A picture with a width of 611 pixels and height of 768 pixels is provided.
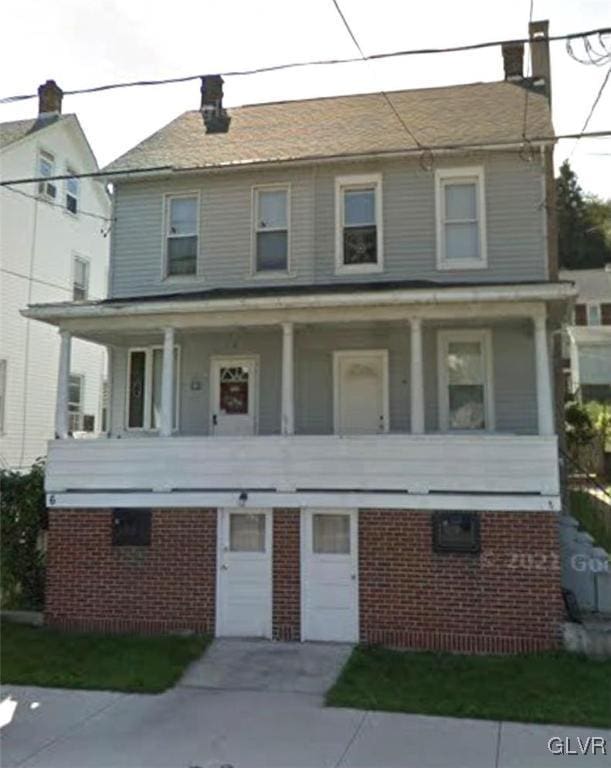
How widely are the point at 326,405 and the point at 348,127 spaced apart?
18.3 ft

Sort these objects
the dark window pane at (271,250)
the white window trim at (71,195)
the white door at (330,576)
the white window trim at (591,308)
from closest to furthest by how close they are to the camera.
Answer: the white door at (330,576) → the dark window pane at (271,250) → the white window trim at (71,195) → the white window trim at (591,308)

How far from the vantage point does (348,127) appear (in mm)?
13695

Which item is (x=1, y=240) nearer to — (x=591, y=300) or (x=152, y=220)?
(x=152, y=220)

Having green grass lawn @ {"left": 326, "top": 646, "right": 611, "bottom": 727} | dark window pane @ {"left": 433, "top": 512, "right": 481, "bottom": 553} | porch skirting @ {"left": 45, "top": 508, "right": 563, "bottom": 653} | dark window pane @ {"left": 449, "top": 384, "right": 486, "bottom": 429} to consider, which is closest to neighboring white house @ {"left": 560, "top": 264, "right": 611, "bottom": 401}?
dark window pane @ {"left": 449, "top": 384, "right": 486, "bottom": 429}

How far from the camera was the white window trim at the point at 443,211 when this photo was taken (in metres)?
11.9

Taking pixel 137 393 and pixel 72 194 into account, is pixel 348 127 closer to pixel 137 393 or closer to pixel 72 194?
pixel 137 393

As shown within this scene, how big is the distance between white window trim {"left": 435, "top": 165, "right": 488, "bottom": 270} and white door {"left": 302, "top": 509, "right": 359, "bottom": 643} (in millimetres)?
4746

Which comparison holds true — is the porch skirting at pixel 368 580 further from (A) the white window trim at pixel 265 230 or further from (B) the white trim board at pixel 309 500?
(A) the white window trim at pixel 265 230

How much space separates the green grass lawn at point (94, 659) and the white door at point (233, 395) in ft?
12.6

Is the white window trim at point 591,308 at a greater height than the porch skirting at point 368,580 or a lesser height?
greater

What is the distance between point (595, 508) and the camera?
14.2m

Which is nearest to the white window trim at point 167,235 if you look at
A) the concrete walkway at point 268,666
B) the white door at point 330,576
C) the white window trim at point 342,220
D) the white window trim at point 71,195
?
the white window trim at point 342,220

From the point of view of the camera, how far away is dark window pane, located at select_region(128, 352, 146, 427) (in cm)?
1300

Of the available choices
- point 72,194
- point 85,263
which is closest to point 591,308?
point 85,263
